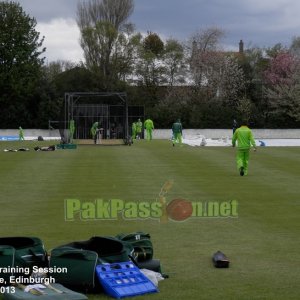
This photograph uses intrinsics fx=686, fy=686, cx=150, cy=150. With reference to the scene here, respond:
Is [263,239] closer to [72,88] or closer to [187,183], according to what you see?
[187,183]

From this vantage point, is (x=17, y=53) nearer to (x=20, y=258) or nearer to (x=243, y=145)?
(x=243, y=145)

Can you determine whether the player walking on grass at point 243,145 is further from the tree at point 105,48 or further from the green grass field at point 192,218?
the tree at point 105,48

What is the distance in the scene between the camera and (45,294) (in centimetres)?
654

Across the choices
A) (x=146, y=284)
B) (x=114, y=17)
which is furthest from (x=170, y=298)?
(x=114, y=17)

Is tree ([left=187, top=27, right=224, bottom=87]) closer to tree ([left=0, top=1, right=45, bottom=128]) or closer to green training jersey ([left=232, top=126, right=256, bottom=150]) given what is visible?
tree ([left=0, top=1, right=45, bottom=128])

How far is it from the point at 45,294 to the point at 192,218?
7.41 metres

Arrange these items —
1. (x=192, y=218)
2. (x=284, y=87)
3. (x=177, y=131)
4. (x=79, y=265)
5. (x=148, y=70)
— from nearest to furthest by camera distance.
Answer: (x=79, y=265) < (x=192, y=218) < (x=177, y=131) < (x=284, y=87) < (x=148, y=70)

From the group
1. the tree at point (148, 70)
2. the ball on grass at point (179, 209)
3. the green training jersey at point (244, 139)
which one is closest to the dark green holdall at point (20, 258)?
the ball on grass at point (179, 209)

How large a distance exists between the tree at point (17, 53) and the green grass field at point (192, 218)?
117ft

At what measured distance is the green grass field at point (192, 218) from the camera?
26.8 feet

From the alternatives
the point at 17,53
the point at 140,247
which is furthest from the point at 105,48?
the point at 140,247

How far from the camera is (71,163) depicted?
29.1 metres

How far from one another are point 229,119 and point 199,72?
8.35 meters

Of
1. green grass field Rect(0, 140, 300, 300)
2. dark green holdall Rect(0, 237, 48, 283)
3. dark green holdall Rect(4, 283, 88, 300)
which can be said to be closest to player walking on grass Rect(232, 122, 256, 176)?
green grass field Rect(0, 140, 300, 300)
